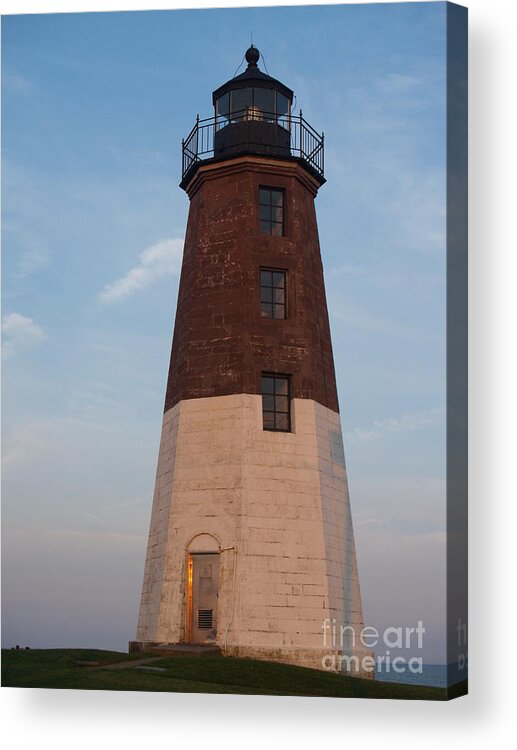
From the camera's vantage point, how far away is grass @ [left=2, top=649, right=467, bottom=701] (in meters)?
20.1

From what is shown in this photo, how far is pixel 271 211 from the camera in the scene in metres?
25.5

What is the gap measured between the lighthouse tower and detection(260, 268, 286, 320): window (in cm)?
3

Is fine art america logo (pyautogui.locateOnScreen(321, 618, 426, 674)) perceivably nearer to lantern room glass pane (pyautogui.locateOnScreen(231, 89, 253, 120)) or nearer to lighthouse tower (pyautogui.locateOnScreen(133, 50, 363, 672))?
lighthouse tower (pyautogui.locateOnScreen(133, 50, 363, 672))

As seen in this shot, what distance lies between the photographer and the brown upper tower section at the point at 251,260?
2433 cm

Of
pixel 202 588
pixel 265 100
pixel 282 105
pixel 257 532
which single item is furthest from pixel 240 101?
pixel 202 588

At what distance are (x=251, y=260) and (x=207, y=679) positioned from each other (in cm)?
890

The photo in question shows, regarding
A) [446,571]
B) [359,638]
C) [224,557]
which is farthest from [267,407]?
[446,571]

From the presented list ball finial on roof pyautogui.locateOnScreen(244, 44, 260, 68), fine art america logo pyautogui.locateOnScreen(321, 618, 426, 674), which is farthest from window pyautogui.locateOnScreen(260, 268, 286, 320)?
Result: fine art america logo pyautogui.locateOnScreen(321, 618, 426, 674)

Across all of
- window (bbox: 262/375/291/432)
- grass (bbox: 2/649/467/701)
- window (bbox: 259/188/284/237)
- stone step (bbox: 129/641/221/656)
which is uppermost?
window (bbox: 259/188/284/237)

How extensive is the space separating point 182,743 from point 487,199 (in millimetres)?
10506

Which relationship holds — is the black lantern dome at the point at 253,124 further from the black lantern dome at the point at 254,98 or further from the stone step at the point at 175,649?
the stone step at the point at 175,649

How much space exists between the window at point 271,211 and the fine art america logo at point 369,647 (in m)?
8.46

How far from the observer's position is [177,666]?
21.4 metres

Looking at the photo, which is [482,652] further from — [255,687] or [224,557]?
[224,557]
